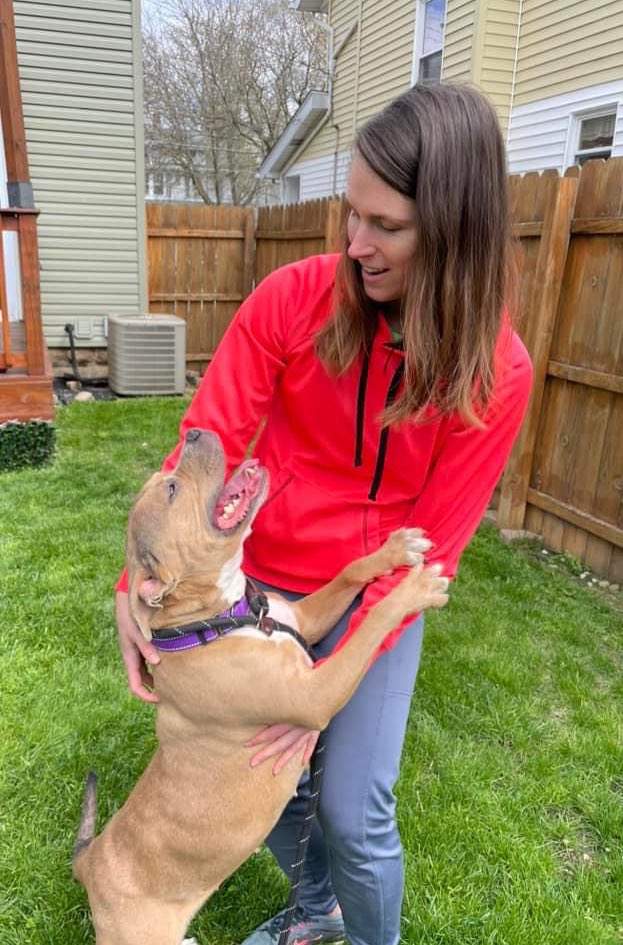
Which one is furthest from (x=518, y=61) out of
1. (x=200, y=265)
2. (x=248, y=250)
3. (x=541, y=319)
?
(x=541, y=319)

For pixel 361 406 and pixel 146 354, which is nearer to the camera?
pixel 361 406

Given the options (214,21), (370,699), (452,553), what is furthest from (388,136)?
(214,21)

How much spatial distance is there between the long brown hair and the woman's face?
25 mm

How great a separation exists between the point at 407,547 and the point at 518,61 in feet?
45.0

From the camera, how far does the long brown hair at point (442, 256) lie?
6.74 ft

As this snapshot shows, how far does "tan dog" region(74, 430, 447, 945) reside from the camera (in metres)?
2.14

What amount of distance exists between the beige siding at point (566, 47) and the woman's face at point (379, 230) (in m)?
11.3

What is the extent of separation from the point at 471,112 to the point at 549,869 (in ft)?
9.33

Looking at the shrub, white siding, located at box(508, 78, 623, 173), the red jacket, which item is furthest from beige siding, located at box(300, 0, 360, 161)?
the red jacket

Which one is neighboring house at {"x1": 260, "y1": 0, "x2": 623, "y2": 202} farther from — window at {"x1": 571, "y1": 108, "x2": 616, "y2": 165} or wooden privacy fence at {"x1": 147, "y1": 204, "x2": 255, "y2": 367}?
wooden privacy fence at {"x1": 147, "y1": 204, "x2": 255, "y2": 367}

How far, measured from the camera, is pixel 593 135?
40.6ft

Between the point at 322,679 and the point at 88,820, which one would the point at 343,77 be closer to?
the point at 88,820

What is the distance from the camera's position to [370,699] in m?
2.34

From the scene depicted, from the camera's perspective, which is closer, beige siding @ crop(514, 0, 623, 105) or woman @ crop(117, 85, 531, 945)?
woman @ crop(117, 85, 531, 945)
